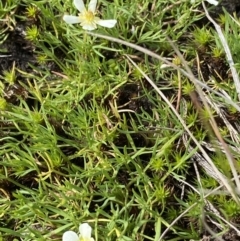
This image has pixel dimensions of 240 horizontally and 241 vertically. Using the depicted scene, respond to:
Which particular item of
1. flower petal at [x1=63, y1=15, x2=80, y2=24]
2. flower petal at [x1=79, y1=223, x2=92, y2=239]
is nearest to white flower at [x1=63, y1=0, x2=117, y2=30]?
flower petal at [x1=63, y1=15, x2=80, y2=24]

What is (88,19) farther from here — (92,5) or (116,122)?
(116,122)

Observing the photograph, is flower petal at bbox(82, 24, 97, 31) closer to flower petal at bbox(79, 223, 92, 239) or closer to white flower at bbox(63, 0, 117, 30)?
white flower at bbox(63, 0, 117, 30)

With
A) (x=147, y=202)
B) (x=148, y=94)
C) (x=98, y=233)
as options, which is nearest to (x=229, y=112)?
(x=148, y=94)

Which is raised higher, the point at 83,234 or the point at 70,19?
the point at 70,19

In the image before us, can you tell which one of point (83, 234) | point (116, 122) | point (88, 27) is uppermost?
→ point (88, 27)

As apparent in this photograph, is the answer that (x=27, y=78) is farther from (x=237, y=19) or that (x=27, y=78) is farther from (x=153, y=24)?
(x=237, y=19)

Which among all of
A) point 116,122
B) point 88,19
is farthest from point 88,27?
point 116,122

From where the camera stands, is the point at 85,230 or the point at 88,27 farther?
the point at 88,27
